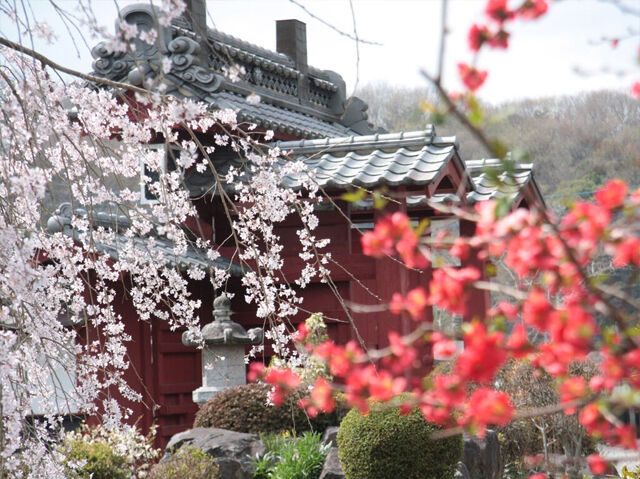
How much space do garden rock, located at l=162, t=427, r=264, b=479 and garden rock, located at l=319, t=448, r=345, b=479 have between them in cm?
57

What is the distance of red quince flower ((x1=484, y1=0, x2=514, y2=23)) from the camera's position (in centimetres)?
173

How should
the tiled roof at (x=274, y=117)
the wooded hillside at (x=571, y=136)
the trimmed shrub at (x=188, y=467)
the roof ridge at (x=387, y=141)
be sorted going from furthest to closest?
1. the wooded hillside at (x=571, y=136)
2. the tiled roof at (x=274, y=117)
3. the roof ridge at (x=387, y=141)
4. the trimmed shrub at (x=188, y=467)

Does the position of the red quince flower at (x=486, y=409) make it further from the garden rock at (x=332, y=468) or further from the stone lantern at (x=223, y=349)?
the stone lantern at (x=223, y=349)

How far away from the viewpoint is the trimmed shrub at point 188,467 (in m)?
6.34

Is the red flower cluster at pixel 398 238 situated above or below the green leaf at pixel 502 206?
below

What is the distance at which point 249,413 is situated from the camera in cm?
782

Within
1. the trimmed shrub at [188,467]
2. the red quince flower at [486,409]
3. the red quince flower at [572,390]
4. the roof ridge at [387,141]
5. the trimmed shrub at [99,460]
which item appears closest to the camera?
the red quince flower at [486,409]

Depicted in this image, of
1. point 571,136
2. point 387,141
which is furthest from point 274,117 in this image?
point 571,136

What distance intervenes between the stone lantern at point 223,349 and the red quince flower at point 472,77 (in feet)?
21.7

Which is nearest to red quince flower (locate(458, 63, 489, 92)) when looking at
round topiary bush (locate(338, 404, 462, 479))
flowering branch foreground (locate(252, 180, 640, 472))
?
flowering branch foreground (locate(252, 180, 640, 472))

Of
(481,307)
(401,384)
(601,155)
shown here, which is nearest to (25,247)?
(401,384)

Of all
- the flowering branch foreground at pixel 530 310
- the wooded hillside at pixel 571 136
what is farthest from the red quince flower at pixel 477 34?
the wooded hillside at pixel 571 136

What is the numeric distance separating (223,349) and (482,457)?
2570 millimetres

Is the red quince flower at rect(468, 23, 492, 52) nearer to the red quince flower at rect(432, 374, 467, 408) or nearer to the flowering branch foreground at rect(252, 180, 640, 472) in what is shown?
the flowering branch foreground at rect(252, 180, 640, 472)
